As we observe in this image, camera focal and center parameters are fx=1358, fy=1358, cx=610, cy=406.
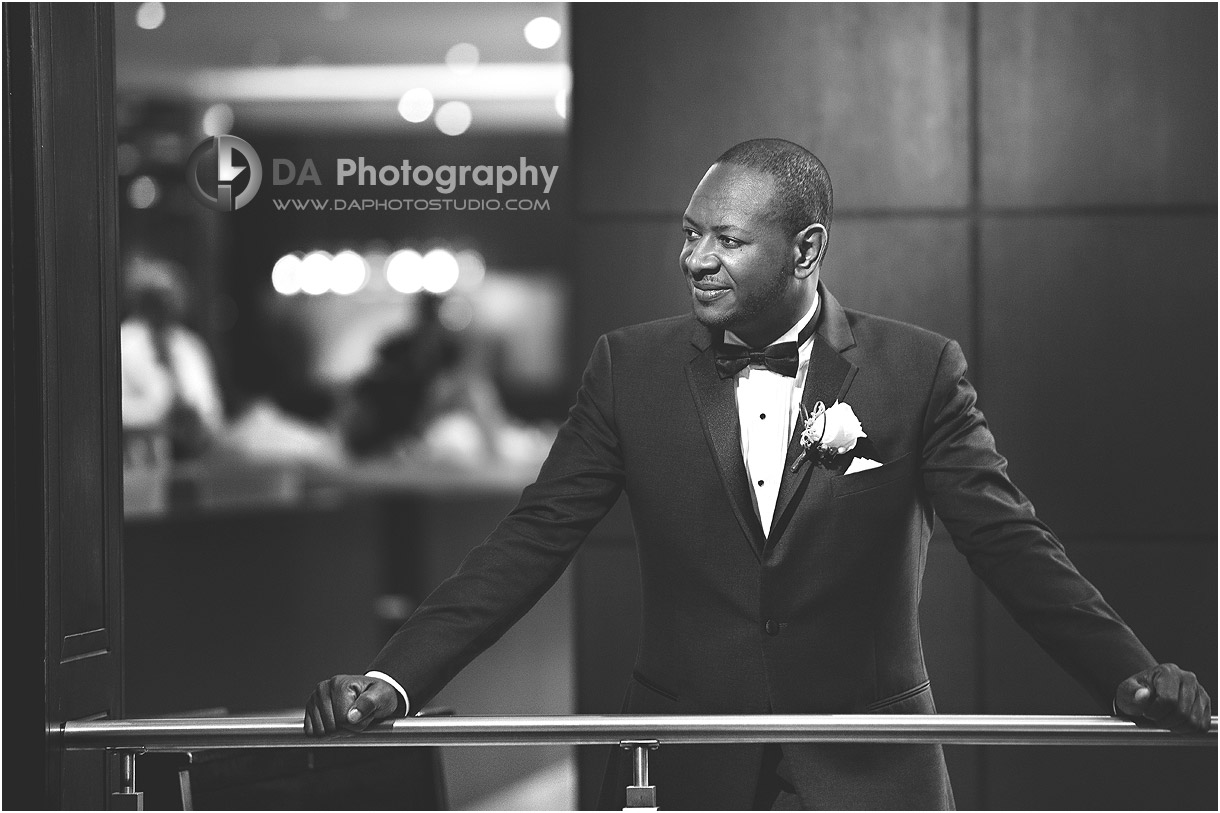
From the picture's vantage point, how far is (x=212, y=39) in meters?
10.1

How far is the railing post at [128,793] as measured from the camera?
2232 millimetres

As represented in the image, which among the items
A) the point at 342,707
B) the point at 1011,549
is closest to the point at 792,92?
the point at 1011,549

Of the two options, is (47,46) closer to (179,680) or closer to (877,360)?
(877,360)

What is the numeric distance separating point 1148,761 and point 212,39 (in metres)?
8.64

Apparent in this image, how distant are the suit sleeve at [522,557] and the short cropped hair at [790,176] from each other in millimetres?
426

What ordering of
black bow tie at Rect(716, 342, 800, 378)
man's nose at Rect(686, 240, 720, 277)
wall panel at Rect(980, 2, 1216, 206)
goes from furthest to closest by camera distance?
wall panel at Rect(980, 2, 1216, 206)
black bow tie at Rect(716, 342, 800, 378)
man's nose at Rect(686, 240, 720, 277)

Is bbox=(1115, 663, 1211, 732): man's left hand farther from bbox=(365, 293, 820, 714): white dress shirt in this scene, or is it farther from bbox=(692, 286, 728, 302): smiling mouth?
bbox=(692, 286, 728, 302): smiling mouth

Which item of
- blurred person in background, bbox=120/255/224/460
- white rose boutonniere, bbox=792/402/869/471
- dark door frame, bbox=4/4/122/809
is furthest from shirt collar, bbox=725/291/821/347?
blurred person in background, bbox=120/255/224/460

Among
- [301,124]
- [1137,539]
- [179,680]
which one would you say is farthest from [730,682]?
[301,124]

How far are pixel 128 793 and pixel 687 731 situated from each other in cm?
94

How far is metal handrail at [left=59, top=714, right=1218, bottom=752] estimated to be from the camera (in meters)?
2.05

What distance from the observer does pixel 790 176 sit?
2.35 m

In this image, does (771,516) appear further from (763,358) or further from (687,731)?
(687,731)

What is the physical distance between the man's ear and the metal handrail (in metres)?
0.77
